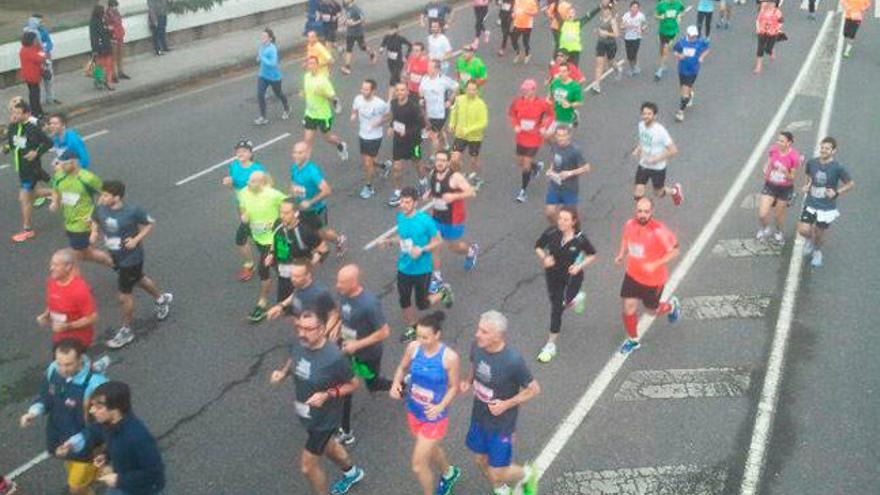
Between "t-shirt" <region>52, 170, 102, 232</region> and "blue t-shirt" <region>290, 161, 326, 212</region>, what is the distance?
2.23m

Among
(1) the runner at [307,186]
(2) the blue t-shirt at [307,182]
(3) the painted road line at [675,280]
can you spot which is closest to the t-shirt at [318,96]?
(1) the runner at [307,186]

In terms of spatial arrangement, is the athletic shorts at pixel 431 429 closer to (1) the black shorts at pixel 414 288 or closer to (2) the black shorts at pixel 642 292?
(1) the black shorts at pixel 414 288

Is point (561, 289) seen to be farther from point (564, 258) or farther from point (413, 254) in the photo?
point (413, 254)

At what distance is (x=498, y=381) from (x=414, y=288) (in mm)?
2914

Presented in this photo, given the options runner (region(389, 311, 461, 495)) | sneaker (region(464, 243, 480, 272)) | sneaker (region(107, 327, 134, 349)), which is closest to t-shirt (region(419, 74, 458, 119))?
sneaker (region(464, 243, 480, 272))

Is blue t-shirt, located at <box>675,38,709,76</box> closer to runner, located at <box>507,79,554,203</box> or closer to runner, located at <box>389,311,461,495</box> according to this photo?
runner, located at <box>507,79,554,203</box>

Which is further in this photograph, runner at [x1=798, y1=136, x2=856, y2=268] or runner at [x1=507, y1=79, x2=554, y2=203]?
runner at [x1=507, y1=79, x2=554, y2=203]

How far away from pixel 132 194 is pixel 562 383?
308 inches

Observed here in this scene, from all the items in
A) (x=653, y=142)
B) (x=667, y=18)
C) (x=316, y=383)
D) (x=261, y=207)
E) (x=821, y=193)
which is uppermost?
(x=667, y=18)

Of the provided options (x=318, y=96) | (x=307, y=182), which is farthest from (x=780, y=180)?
(x=318, y=96)

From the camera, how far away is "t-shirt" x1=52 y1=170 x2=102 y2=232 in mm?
9180

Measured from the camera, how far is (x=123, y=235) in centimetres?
836

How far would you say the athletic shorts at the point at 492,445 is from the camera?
20.0ft

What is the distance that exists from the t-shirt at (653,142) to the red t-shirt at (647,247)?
3454 millimetres
